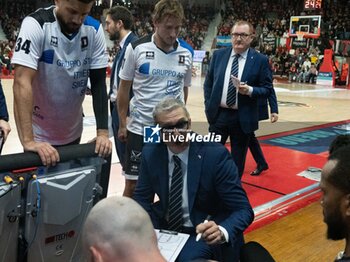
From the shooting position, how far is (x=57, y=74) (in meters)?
1.76

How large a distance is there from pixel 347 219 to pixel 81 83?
1.21 metres

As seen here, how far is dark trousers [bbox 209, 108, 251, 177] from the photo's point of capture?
3.20 m

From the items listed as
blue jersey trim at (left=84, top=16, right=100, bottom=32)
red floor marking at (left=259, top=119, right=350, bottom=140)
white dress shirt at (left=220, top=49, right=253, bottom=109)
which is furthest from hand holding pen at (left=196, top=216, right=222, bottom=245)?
red floor marking at (left=259, top=119, right=350, bottom=140)

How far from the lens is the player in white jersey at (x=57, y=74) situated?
1.62 metres

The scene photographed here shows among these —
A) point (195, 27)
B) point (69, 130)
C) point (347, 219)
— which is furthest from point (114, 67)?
point (195, 27)

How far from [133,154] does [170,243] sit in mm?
1038

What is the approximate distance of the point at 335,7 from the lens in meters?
17.6

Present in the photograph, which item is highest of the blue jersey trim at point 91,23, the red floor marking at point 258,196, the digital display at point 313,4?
the digital display at point 313,4

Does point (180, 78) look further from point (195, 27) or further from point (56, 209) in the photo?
point (195, 27)

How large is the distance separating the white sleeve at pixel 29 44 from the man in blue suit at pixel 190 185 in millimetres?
565

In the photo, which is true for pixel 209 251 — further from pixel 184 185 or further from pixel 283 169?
pixel 283 169

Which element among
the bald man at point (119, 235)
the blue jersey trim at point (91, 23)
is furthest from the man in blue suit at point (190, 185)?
the bald man at point (119, 235)

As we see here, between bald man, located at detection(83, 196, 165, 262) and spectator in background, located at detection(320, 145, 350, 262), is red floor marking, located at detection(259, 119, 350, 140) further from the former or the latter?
bald man, located at detection(83, 196, 165, 262)

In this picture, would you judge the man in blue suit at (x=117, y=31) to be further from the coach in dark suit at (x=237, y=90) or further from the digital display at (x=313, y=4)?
the digital display at (x=313, y=4)
